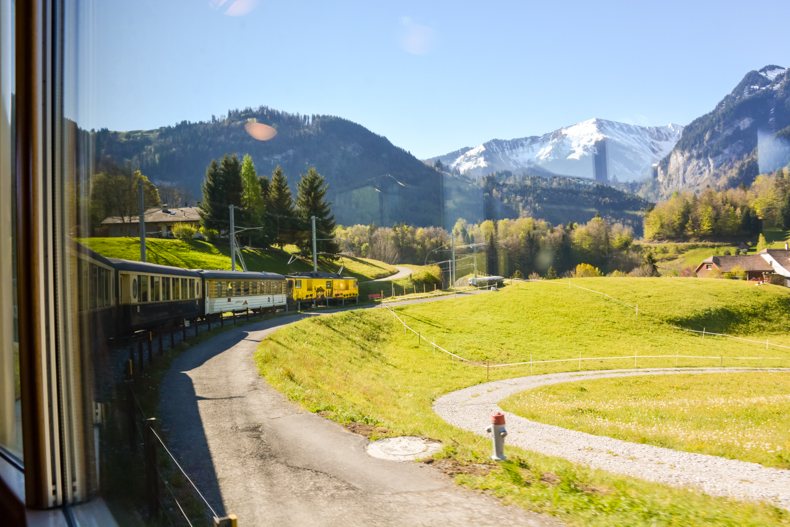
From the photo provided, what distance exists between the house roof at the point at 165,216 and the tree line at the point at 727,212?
10577mm

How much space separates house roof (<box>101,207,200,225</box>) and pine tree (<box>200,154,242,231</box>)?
0.30m

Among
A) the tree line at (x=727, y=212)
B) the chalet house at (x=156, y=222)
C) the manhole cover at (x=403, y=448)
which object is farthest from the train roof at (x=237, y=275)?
the tree line at (x=727, y=212)

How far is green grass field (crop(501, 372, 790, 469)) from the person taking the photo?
31.5 feet

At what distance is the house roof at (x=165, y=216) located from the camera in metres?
3.07

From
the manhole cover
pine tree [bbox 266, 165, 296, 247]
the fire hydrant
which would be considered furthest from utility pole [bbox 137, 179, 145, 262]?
pine tree [bbox 266, 165, 296, 247]

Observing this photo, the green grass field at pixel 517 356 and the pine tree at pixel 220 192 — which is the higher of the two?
the pine tree at pixel 220 192

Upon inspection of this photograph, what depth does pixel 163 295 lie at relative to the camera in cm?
1390

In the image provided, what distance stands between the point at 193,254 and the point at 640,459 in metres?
9.08

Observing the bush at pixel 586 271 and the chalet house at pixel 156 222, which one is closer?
the chalet house at pixel 156 222

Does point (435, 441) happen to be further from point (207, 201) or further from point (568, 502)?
point (207, 201)

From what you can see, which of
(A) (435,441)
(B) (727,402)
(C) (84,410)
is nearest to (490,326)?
(B) (727,402)

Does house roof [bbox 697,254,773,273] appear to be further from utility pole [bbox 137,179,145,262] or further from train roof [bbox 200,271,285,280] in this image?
utility pole [bbox 137,179,145,262]

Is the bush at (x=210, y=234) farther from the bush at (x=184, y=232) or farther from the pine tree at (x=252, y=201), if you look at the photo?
the pine tree at (x=252, y=201)

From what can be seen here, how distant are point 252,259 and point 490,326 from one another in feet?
94.1
